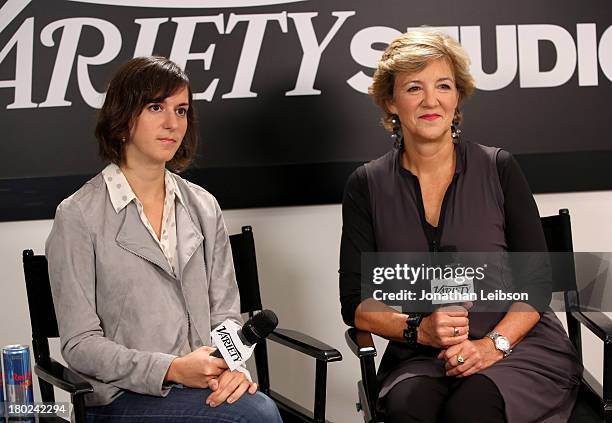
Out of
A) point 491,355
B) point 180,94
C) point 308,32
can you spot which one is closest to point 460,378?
point 491,355

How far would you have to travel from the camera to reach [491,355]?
9.59 feet

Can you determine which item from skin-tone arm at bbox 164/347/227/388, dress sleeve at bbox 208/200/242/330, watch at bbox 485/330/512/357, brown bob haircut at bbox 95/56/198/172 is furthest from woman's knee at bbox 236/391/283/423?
brown bob haircut at bbox 95/56/198/172

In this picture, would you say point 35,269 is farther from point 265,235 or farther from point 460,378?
point 460,378

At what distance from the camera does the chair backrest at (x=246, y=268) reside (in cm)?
340

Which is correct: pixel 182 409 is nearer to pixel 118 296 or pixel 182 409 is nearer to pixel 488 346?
pixel 118 296

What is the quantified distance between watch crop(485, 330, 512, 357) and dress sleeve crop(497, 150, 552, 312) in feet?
0.61

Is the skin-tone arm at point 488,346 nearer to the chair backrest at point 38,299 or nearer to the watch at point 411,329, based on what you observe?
the watch at point 411,329

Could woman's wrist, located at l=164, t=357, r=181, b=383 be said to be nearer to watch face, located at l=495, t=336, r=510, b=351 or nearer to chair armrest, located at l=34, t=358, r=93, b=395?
chair armrest, located at l=34, t=358, r=93, b=395

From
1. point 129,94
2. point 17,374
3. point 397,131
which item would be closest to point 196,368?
point 17,374

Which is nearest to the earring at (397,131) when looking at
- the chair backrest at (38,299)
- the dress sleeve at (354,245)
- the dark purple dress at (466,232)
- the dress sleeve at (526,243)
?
the dark purple dress at (466,232)

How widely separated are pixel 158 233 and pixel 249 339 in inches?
24.2

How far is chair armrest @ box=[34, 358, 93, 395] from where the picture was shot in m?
2.58

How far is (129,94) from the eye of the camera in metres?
2.90

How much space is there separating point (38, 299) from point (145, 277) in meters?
0.43
